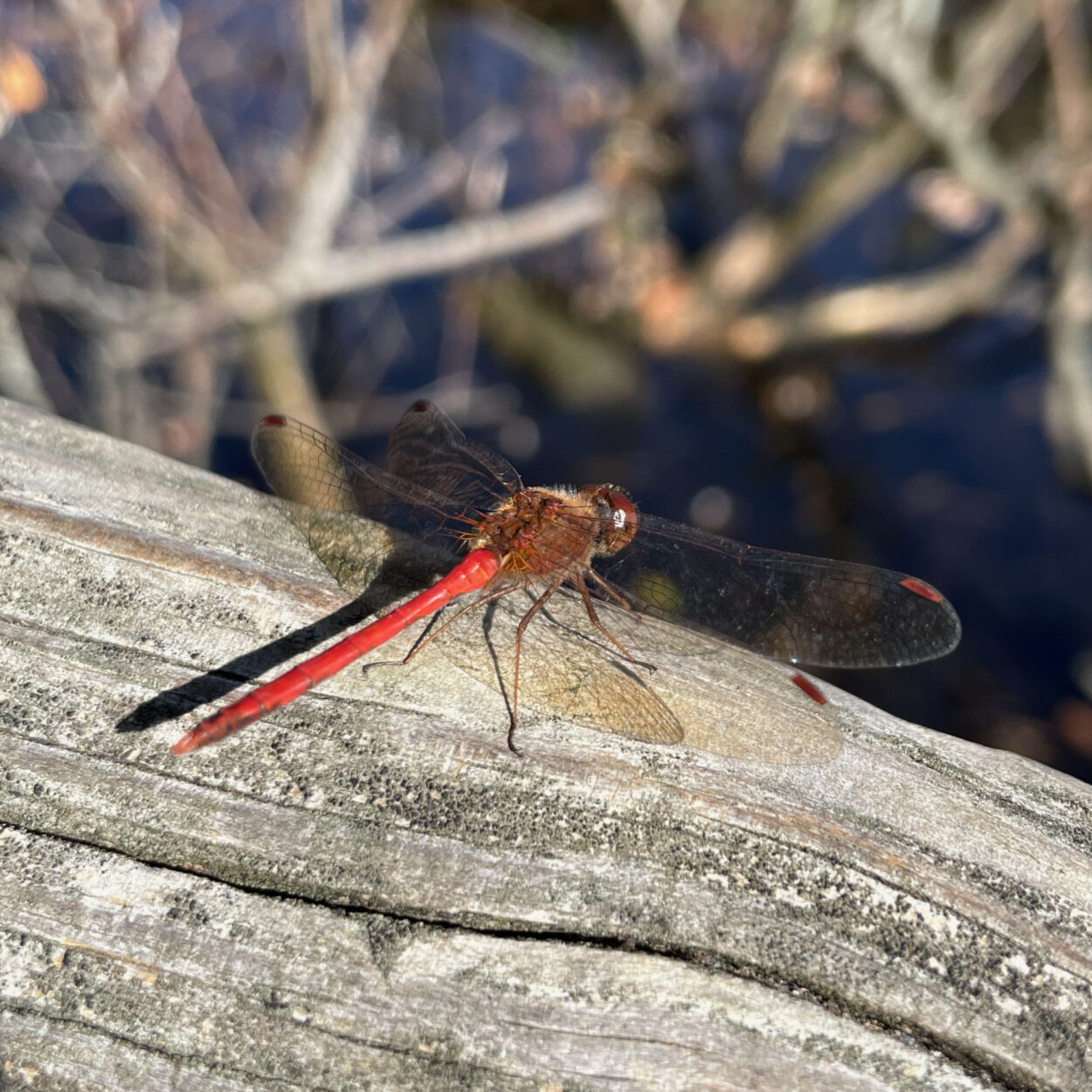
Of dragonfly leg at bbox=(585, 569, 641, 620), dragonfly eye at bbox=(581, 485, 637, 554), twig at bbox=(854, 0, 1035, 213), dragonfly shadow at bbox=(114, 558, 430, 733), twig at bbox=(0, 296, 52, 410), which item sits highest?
twig at bbox=(854, 0, 1035, 213)

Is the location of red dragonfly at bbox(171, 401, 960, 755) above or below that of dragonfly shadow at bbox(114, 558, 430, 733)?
above

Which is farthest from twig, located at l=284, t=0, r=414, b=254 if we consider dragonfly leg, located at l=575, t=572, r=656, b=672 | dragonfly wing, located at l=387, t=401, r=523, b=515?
dragonfly leg, located at l=575, t=572, r=656, b=672

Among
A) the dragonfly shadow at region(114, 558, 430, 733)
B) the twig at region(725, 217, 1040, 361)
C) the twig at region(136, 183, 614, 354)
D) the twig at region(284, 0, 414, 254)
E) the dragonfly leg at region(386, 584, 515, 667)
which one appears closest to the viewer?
the dragonfly shadow at region(114, 558, 430, 733)

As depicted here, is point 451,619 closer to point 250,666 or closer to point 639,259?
point 250,666

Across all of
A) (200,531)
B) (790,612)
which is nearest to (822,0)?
(790,612)

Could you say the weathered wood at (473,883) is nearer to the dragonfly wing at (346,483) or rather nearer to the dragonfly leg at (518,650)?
the dragonfly leg at (518,650)

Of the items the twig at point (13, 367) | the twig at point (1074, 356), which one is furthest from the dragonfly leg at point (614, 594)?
the twig at point (1074, 356)

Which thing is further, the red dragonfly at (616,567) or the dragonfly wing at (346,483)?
the dragonfly wing at (346,483)

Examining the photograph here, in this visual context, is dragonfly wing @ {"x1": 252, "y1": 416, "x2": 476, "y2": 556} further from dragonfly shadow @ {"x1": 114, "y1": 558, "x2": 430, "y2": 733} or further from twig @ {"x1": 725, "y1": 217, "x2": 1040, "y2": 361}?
twig @ {"x1": 725, "y1": 217, "x2": 1040, "y2": 361}
